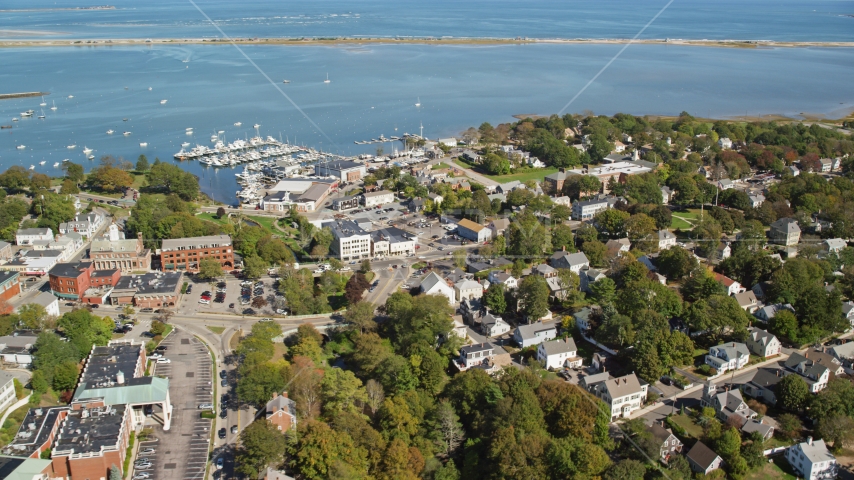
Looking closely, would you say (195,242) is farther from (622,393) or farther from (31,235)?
(622,393)

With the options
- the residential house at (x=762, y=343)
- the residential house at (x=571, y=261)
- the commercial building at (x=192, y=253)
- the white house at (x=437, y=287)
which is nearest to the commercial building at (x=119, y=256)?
the commercial building at (x=192, y=253)

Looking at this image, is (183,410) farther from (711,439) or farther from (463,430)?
(711,439)

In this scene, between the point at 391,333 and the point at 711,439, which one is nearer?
the point at 711,439

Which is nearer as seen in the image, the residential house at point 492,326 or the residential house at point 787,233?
the residential house at point 492,326

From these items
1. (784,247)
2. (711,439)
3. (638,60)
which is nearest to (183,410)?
(711,439)

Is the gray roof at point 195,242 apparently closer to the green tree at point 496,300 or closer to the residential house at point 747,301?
the green tree at point 496,300

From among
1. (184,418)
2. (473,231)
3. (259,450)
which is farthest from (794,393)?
(184,418)
